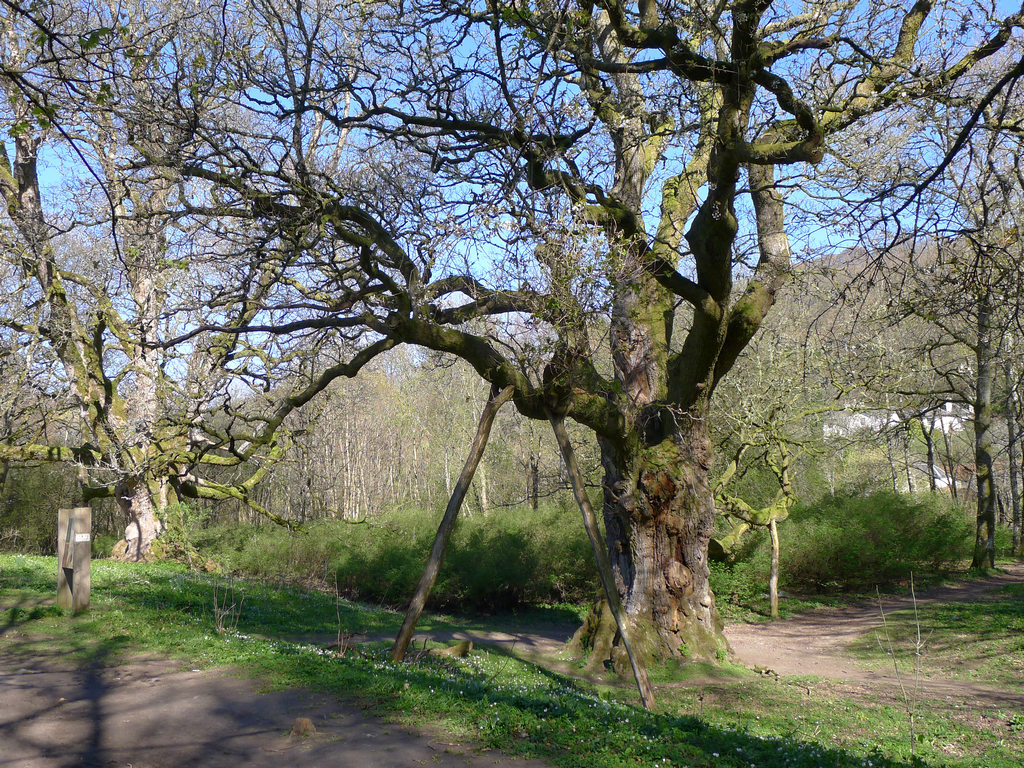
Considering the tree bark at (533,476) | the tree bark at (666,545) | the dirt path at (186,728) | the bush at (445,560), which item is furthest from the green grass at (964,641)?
the tree bark at (533,476)

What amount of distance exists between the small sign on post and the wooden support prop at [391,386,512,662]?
12.4 ft

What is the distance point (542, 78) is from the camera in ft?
26.4

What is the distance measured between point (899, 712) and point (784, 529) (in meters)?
10.6

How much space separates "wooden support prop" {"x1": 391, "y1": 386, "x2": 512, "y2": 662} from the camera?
7336 millimetres

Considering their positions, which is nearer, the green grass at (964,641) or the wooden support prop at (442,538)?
the wooden support prop at (442,538)

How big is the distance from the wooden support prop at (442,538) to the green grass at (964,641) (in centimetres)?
581

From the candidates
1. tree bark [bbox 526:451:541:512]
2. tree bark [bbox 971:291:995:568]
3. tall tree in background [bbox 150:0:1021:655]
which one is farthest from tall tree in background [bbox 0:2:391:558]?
tree bark [bbox 971:291:995:568]

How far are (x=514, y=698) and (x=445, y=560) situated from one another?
12900 mm

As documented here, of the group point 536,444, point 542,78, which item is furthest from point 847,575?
point 542,78

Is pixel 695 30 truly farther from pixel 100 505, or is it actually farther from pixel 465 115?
pixel 100 505

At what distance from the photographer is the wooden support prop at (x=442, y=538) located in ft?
24.1

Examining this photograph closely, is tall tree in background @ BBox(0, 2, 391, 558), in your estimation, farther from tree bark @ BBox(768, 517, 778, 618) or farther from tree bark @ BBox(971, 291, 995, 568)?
tree bark @ BBox(971, 291, 995, 568)

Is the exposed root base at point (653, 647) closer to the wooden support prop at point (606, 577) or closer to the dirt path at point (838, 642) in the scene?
the dirt path at point (838, 642)

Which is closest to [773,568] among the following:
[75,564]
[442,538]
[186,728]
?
[442,538]
